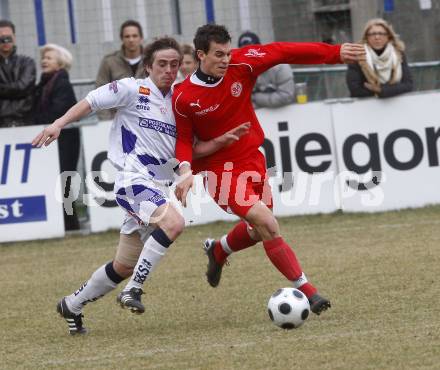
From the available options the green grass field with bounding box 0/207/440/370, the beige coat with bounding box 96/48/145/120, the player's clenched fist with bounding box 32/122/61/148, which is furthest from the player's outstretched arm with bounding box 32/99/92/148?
the beige coat with bounding box 96/48/145/120

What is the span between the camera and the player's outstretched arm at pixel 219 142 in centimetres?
751

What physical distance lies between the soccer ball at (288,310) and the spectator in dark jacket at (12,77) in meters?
6.29

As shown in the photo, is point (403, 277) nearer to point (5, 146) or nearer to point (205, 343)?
point (205, 343)

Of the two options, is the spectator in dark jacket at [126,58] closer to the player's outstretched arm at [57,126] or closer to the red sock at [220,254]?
the red sock at [220,254]

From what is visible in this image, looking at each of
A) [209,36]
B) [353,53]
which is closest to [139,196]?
[209,36]

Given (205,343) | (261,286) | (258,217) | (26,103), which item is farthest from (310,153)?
(205,343)

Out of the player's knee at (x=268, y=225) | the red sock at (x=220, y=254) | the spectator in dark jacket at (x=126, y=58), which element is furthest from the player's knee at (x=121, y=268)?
the spectator in dark jacket at (x=126, y=58)

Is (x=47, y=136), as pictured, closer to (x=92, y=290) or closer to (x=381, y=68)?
(x=92, y=290)

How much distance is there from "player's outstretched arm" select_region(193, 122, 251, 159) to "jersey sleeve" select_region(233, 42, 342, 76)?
17.4 inches

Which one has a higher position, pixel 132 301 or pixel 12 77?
pixel 12 77

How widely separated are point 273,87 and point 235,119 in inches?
212

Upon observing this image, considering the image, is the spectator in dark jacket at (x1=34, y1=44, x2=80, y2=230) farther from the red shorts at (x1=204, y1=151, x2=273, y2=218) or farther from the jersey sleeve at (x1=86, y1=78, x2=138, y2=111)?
the jersey sleeve at (x1=86, y1=78, x2=138, y2=111)

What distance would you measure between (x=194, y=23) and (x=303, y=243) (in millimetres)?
5463

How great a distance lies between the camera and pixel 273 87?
1309cm
